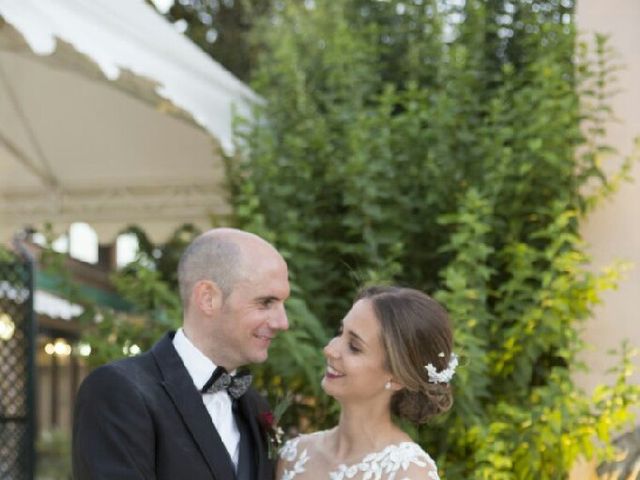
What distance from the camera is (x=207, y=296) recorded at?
3.29 m

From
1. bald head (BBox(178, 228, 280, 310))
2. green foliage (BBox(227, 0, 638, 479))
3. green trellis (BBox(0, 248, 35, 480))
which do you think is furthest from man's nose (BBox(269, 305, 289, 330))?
green trellis (BBox(0, 248, 35, 480))

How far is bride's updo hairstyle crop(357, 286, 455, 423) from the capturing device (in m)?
3.51

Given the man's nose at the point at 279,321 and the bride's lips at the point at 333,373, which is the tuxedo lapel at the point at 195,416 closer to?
the man's nose at the point at 279,321

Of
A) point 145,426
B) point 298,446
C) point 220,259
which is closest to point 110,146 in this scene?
point 298,446

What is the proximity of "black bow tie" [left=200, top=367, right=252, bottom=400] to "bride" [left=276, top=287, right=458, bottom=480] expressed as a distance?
271 millimetres

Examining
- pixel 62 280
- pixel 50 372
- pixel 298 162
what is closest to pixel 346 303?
pixel 298 162

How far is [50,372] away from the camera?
78.6 ft

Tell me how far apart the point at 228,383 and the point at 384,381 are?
464mm

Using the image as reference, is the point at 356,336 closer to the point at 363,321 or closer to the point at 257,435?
the point at 363,321

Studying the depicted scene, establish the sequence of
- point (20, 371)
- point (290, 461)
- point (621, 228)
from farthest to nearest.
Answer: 1. point (20, 371)
2. point (621, 228)
3. point (290, 461)

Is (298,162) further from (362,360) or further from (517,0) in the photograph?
(362,360)

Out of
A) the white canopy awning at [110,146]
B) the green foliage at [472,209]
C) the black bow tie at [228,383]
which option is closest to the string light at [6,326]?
the white canopy awning at [110,146]

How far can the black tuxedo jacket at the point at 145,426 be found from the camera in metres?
3.02

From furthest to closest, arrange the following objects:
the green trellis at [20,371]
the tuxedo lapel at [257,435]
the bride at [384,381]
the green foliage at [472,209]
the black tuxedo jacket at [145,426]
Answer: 1. the green trellis at [20,371]
2. the green foliage at [472,209]
3. the bride at [384,381]
4. the tuxedo lapel at [257,435]
5. the black tuxedo jacket at [145,426]
